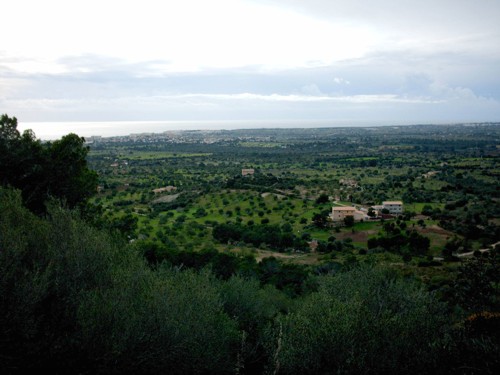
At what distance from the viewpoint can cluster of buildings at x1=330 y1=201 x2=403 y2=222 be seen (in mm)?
44062

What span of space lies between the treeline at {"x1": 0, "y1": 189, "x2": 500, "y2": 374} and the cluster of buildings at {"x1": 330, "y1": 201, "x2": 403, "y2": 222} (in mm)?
33235

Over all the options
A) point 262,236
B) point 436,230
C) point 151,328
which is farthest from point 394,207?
point 151,328

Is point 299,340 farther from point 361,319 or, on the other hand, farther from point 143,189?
point 143,189

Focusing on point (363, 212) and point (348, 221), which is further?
point (363, 212)

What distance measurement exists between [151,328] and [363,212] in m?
40.9

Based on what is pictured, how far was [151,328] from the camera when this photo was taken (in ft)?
27.1

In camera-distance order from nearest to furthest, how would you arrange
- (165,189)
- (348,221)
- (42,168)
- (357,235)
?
(42,168) < (357,235) < (348,221) < (165,189)

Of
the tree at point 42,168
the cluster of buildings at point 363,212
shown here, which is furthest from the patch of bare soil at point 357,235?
the tree at point 42,168

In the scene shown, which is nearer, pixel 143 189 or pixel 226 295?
pixel 226 295

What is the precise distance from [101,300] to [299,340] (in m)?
4.11

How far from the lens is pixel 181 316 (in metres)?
8.88

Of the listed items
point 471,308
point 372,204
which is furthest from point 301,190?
point 471,308

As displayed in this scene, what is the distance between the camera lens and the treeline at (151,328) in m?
7.64

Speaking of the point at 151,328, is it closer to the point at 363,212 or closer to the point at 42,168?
the point at 42,168
